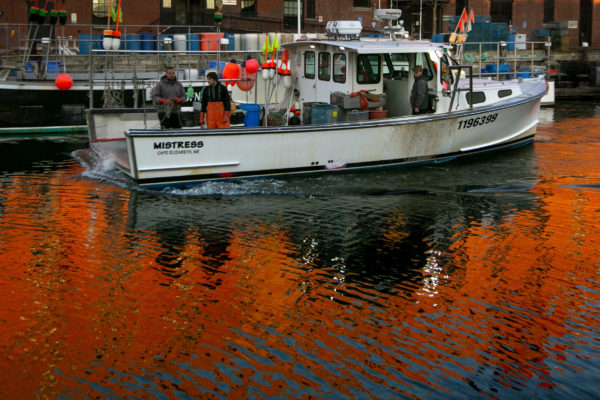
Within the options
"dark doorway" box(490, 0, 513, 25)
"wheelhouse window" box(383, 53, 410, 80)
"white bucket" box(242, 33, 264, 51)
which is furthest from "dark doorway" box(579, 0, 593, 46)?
"wheelhouse window" box(383, 53, 410, 80)

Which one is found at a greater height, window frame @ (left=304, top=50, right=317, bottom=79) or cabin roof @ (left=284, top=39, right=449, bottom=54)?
cabin roof @ (left=284, top=39, right=449, bottom=54)

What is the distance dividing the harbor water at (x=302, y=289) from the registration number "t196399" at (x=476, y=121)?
1888mm

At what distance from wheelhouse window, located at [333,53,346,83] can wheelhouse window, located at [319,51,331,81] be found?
0.54 feet

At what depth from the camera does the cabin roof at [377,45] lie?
53.5 ft

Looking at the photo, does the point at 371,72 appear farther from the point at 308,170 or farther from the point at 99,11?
the point at 99,11

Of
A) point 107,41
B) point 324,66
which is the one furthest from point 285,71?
point 107,41

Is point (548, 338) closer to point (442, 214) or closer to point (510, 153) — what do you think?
point (442, 214)

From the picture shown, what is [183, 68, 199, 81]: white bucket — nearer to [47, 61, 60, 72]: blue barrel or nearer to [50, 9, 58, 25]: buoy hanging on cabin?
[47, 61, 60, 72]: blue barrel

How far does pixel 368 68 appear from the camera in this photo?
16875 millimetres

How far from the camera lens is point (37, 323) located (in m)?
8.27

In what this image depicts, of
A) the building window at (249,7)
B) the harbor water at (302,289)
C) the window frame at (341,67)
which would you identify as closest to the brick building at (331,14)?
the building window at (249,7)

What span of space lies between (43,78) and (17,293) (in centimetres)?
1640

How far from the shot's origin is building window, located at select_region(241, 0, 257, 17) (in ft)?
132

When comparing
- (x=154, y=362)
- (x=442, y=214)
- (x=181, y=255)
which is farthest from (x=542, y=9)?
(x=154, y=362)
